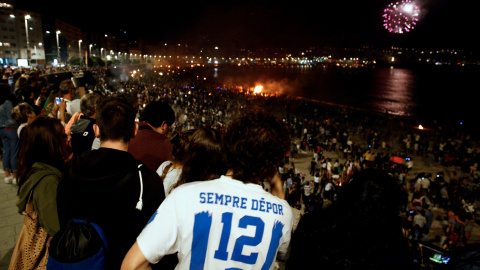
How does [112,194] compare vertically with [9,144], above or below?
above

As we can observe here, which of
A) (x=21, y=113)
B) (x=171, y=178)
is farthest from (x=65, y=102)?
(x=171, y=178)

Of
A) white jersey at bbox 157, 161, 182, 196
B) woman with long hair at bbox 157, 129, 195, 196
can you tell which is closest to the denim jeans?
woman with long hair at bbox 157, 129, 195, 196

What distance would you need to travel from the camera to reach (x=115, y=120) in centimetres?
188

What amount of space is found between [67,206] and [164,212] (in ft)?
2.76

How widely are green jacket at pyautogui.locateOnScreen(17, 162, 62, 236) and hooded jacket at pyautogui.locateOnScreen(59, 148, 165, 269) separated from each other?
1.22 feet

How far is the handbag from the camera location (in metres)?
2.01

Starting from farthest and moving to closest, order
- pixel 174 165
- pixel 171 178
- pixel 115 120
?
pixel 174 165 < pixel 171 178 < pixel 115 120

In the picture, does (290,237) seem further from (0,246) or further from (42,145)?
(0,246)

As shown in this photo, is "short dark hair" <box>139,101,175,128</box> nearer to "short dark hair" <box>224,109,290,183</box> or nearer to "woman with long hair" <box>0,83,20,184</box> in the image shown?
"short dark hair" <box>224,109,290,183</box>

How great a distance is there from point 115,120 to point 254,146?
38.8 inches

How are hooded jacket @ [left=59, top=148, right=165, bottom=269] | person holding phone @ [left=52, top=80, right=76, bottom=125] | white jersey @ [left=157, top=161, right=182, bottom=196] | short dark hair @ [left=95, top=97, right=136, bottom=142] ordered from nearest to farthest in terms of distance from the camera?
hooded jacket @ [left=59, top=148, right=165, bottom=269] < short dark hair @ [left=95, top=97, right=136, bottom=142] < white jersey @ [left=157, top=161, right=182, bottom=196] < person holding phone @ [left=52, top=80, right=76, bottom=125]

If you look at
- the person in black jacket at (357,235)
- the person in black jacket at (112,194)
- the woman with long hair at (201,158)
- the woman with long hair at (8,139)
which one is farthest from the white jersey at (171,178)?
the woman with long hair at (8,139)

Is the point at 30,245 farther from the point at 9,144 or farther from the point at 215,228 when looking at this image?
the point at 9,144

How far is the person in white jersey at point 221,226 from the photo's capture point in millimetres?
1330
